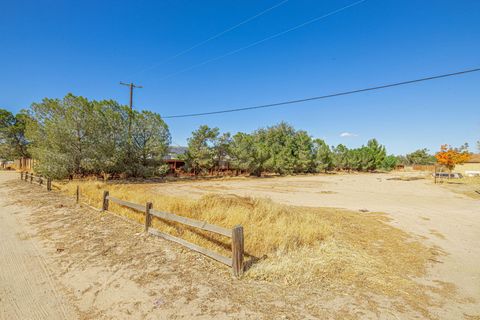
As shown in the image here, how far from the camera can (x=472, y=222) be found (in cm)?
875

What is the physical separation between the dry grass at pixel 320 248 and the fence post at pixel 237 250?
0.75 ft

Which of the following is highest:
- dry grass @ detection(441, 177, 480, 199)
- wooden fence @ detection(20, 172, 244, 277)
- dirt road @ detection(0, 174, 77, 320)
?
wooden fence @ detection(20, 172, 244, 277)

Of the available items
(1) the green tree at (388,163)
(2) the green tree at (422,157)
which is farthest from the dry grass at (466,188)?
(2) the green tree at (422,157)

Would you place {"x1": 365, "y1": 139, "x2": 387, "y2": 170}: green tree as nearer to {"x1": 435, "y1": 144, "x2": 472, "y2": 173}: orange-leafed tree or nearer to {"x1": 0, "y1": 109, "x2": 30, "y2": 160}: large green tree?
{"x1": 435, "y1": 144, "x2": 472, "y2": 173}: orange-leafed tree

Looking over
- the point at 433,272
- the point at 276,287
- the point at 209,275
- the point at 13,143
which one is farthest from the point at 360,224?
the point at 13,143

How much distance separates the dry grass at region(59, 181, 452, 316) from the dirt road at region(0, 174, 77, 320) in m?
2.55

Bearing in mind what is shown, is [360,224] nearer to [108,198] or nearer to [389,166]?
[108,198]

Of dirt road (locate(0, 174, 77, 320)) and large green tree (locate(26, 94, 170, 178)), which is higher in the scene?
large green tree (locate(26, 94, 170, 178))

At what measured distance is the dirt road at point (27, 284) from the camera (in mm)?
3258

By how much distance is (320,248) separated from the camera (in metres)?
5.35

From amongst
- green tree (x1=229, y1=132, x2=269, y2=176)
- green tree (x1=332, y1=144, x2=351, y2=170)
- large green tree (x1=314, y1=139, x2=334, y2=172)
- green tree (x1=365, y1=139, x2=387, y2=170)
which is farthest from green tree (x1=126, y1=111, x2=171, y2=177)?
green tree (x1=365, y1=139, x2=387, y2=170)

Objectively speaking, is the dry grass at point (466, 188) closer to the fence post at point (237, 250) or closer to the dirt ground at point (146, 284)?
the dirt ground at point (146, 284)

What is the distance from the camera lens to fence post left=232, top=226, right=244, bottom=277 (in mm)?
4035

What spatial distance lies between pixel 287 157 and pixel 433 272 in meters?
35.6
